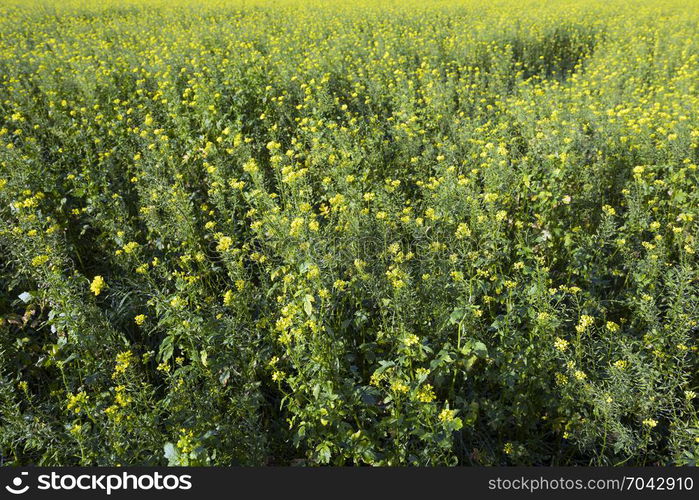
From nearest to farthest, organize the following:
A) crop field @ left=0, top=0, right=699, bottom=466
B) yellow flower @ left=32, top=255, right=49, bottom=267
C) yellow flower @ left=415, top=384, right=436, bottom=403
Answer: yellow flower @ left=415, top=384, right=436, bottom=403
crop field @ left=0, top=0, right=699, bottom=466
yellow flower @ left=32, top=255, right=49, bottom=267

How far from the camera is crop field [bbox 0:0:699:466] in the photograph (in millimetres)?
2473

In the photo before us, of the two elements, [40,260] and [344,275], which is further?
[344,275]

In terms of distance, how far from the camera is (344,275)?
332cm

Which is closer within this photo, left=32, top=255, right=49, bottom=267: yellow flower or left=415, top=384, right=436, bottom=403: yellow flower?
left=415, top=384, right=436, bottom=403: yellow flower

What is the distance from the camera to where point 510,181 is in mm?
4434

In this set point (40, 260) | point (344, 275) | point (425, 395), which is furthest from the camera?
point (344, 275)

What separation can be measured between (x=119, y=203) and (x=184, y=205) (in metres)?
0.93

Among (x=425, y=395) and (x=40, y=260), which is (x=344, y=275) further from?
(x=40, y=260)

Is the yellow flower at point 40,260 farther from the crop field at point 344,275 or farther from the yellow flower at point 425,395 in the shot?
the yellow flower at point 425,395

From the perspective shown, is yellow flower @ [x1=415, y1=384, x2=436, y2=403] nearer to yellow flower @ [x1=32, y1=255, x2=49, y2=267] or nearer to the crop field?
the crop field

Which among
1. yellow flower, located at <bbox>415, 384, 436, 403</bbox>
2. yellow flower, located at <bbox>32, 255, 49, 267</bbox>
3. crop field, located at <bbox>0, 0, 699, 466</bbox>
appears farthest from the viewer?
yellow flower, located at <bbox>32, 255, 49, 267</bbox>

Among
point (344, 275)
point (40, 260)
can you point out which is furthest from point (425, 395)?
point (40, 260)

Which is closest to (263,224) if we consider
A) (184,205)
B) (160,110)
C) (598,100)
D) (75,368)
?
(184,205)

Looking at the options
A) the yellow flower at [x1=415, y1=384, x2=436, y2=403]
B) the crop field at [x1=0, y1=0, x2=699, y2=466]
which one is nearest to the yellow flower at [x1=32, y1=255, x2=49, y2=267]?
the crop field at [x1=0, y1=0, x2=699, y2=466]
